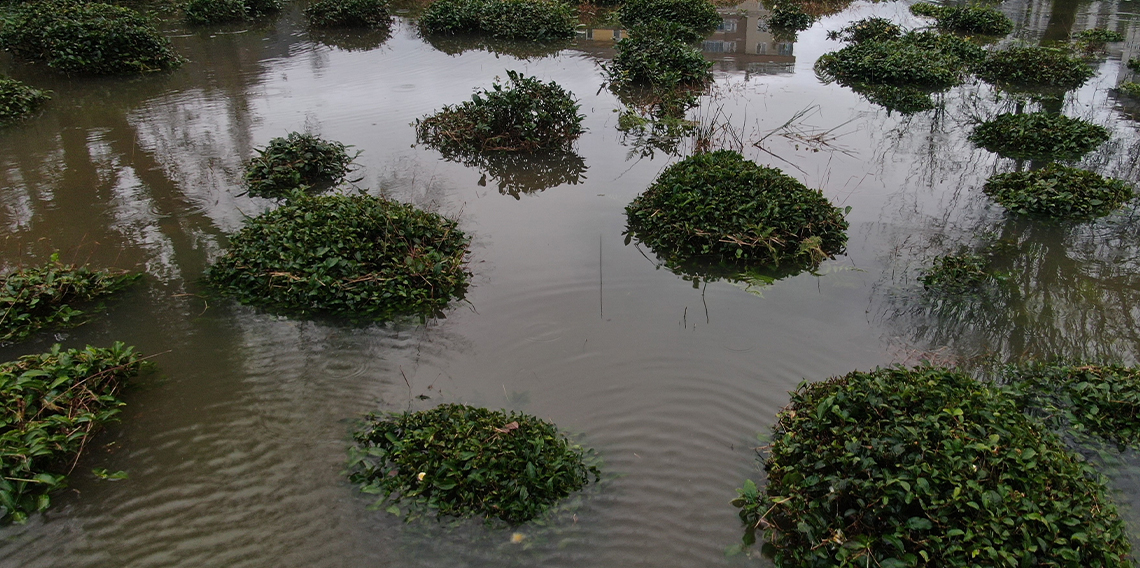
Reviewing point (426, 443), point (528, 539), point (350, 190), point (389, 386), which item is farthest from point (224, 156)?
point (528, 539)

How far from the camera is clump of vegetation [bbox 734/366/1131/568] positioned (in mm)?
3723

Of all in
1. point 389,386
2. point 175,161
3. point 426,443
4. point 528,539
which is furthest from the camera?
point 175,161

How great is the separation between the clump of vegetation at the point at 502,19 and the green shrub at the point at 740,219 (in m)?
9.80

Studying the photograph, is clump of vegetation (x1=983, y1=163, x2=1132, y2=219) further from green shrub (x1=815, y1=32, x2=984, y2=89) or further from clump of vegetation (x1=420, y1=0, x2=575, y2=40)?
clump of vegetation (x1=420, y1=0, x2=575, y2=40)

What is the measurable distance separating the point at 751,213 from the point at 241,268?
505 centimetres

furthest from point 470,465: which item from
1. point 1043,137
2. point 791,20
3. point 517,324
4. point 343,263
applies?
point 791,20

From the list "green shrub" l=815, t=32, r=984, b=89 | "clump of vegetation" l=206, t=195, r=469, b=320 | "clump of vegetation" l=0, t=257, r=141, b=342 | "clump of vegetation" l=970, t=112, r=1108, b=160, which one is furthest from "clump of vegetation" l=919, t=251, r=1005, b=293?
"clump of vegetation" l=0, t=257, r=141, b=342

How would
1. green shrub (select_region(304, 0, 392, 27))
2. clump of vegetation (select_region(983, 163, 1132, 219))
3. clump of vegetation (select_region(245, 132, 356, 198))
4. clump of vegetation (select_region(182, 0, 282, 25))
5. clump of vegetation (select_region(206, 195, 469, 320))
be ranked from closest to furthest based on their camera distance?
clump of vegetation (select_region(206, 195, 469, 320)) → clump of vegetation (select_region(983, 163, 1132, 219)) → clump of vegetation (select_region(245, 132, 356, 198)) → clump of vegetation (select_region(182, 0, 282, 25)) → green shrub (select_region(304, 0, 392, 27))

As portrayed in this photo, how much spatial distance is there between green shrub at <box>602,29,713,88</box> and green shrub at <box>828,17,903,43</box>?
5.11 metres

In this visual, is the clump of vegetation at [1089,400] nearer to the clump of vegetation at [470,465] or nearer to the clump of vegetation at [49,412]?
the clump of vegetation at [470,465]

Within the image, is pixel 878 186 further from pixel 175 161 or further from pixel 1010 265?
pixel 175 161

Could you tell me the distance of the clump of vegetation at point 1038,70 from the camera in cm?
1266

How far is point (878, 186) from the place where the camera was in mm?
8773

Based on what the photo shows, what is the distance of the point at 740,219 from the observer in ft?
23.4
